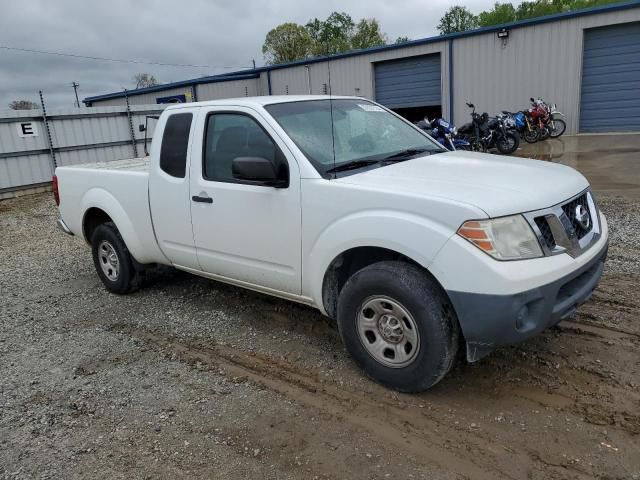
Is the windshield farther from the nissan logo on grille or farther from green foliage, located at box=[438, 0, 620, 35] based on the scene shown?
green foliage, located at box=[438, 0, 620, 35]

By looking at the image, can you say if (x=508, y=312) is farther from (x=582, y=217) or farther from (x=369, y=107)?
(x=369, y=107)

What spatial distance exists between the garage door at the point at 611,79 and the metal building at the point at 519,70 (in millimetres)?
29

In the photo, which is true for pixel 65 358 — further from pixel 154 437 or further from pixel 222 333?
pixel 154 437

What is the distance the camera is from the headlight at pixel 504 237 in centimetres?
288

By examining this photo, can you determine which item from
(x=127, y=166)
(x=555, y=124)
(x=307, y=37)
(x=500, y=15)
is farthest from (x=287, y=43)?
(x=127, y=166)

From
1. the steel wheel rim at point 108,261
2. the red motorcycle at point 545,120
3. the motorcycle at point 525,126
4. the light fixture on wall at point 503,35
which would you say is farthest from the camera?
the light fixture on wall at point 503,35

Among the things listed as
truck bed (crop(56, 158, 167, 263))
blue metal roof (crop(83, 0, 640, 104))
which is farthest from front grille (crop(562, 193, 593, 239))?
blue metal roof (crop(83, 0, 640, 104))

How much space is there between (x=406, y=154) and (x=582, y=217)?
4.38 feet

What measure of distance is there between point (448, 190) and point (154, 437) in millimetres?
2236

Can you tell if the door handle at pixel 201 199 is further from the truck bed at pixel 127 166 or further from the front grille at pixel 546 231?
the front grille at pixel 546 231

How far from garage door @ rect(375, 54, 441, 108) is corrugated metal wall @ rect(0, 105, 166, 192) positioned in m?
10.0

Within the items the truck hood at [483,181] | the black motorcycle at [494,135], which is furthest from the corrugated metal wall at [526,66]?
the truck hood at [483,181]

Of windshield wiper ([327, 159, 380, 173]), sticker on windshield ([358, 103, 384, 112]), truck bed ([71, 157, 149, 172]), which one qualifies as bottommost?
truck bed ([71, 157, 149, 172])

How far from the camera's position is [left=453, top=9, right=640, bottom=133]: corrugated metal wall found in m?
17.3
